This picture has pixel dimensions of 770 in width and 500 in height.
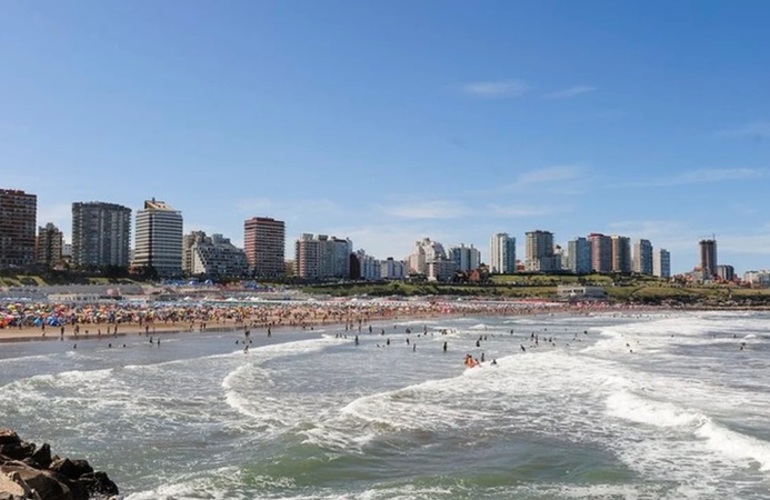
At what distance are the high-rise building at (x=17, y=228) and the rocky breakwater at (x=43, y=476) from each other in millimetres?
175881

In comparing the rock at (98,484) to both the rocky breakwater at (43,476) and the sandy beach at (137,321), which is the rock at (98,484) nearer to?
the rocky breakwater at (43,476)

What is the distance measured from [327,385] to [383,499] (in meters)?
16.4

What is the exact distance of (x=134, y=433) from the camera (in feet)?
65.3

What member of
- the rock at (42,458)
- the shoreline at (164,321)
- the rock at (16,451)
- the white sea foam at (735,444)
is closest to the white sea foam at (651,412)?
the white sea foam at (735,444)

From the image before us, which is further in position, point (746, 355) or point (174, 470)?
point (746, 355)

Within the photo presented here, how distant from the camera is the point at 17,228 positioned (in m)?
176

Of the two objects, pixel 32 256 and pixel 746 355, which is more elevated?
pixel 32 256

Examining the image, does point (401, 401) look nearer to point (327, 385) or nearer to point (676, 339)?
point (327, 385)

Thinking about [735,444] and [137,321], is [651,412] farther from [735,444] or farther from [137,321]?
[137,321]

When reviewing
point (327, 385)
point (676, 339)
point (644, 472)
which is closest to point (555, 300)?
point (676, 339)

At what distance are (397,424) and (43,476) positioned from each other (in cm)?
1145

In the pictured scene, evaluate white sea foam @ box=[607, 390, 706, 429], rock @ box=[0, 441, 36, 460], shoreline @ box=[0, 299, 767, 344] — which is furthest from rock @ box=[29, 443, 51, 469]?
shoreline @ box=[0, 299, 767, 344]

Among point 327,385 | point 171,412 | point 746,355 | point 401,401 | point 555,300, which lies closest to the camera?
point 171,412

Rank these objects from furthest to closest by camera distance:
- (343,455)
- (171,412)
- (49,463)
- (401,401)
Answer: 1. (401,401)
2. (171,412)
3. (343,455)
4. (49,463)
